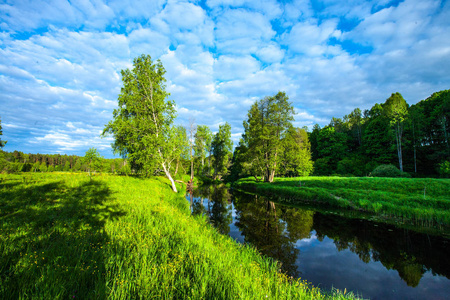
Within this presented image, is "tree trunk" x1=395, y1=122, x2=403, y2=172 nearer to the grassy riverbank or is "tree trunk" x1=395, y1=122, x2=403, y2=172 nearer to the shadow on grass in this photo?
the grassy riverbank

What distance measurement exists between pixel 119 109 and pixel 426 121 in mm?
60898

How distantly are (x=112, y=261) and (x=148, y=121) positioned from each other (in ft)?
60.9

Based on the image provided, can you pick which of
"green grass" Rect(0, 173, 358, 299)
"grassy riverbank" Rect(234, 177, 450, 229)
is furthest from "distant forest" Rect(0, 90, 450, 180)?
"green grass" Rect(0, 173, 358, 299)

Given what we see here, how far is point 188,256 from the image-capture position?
571 cm

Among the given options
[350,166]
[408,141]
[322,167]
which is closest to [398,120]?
[408,141]

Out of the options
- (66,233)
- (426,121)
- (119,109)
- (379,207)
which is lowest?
(379,207)

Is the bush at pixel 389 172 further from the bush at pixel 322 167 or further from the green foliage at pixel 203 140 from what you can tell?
the green foliage at pixel 203 140

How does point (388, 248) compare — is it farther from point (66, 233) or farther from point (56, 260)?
point (66, 233)

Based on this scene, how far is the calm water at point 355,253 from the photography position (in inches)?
273

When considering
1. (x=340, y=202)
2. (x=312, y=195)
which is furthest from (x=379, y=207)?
(x=312, y=195)

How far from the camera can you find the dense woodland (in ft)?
67.8

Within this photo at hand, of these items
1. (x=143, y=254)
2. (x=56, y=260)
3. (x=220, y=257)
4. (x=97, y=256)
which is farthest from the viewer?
(x=220, y=257)

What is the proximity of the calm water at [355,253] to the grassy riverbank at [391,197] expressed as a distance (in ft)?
9.26

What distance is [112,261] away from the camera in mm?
4527
